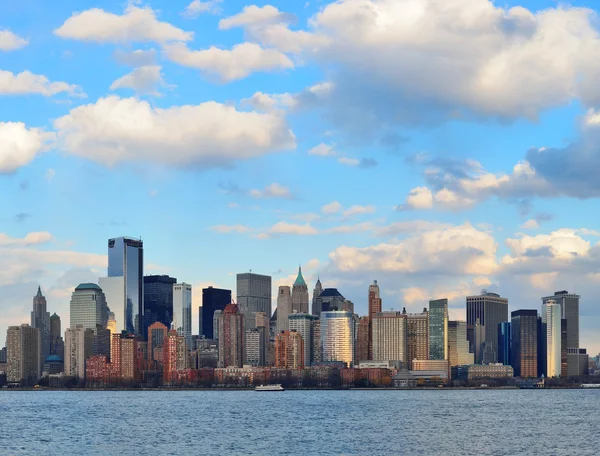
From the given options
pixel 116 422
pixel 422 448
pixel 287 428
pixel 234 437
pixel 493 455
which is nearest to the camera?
pixel 493 455

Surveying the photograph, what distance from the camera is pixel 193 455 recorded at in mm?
96625

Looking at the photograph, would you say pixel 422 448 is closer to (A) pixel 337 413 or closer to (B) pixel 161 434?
(B) pixel 161 434

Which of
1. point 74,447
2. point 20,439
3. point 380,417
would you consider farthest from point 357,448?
point 380,417

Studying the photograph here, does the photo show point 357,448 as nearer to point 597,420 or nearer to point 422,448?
point 422,448

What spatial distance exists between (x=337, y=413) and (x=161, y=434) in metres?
52.8

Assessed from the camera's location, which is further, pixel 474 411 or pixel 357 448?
pixel 474 411

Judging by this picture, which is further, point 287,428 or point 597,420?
point 597,420

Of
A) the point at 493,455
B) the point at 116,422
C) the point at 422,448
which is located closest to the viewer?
the point at 493,455

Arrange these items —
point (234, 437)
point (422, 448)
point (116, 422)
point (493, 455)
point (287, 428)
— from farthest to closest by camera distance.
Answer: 1. point (116, 422)
2. point (287, 428)
3. point (234, 437)
4. point (422, 448)
5. point (493, 455)

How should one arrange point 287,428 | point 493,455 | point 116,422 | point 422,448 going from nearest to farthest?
point 493,455 → point 422,448 → point 287,428 → point 116,422

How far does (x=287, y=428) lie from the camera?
13038 cm

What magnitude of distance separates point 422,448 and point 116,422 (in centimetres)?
5795

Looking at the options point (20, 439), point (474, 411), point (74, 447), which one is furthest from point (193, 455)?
point (474, 411)

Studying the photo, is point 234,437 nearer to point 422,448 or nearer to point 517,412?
point 422,448
